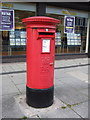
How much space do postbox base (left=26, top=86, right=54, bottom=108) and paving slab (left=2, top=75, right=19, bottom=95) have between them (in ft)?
3.41

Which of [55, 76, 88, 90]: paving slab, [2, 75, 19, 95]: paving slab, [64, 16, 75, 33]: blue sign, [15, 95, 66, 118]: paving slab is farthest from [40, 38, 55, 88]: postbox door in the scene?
[64, 16, 75, 33]: blue sign

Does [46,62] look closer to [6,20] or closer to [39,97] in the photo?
[39,97]

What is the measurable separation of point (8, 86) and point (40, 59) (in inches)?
80.4

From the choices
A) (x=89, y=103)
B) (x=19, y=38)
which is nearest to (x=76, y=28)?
(x=19, y=38)

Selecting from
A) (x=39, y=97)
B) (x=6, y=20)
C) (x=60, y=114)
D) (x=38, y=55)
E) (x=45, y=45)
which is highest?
(x=6, y=20)

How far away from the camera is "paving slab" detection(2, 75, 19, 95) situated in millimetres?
4156

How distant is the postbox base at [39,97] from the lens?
10.4 feet

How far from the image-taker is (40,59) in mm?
3047

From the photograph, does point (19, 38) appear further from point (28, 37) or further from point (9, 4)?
point (28, 37)

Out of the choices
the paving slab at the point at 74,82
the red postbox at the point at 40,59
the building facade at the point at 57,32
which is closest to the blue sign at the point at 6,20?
the building facade at the point at 57,32

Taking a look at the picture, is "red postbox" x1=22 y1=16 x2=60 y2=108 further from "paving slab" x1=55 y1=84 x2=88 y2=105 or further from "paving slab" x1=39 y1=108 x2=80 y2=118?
"paving slab" x1=55 y1=84 x2=88 y2=105

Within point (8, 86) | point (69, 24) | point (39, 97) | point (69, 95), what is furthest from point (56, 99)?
point (69, 24)

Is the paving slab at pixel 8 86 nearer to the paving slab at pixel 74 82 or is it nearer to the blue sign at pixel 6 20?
the paving slab at pixel 74 82

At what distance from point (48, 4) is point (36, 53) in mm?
6008
